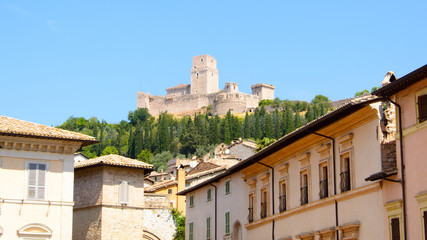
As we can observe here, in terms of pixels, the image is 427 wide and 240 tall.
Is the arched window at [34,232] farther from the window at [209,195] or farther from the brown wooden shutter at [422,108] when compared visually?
the brown wooden shutter at [422,108]

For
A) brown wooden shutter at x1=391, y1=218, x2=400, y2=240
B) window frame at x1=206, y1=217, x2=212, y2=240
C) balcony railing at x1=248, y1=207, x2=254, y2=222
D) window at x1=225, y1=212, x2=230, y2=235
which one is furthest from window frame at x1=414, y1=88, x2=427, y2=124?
window frame at x1=206, y1=217, x2=212, y2=240

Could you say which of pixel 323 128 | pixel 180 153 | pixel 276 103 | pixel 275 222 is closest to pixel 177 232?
pixel 275 222

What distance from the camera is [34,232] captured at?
102 ft

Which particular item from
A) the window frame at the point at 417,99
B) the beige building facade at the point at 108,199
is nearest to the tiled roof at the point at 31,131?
the beige building facade at the point at 108,199

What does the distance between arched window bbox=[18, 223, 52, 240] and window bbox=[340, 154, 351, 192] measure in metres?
13.6

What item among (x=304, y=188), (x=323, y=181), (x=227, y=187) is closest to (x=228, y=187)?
(x=227, y=187)

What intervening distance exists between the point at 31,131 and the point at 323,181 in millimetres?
13218

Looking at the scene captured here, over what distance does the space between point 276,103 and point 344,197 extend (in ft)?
574

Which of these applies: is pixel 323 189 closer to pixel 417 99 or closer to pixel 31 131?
pixel 417 99

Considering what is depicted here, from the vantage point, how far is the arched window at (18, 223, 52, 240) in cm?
3070

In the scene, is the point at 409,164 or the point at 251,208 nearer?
the point at 409,164

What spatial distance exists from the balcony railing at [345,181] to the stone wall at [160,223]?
76.1 feet

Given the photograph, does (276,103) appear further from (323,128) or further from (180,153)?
(323,128)

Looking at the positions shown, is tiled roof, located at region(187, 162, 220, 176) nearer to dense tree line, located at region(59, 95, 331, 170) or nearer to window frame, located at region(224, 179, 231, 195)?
window frame, located at region(224, 179, 231, 195)
